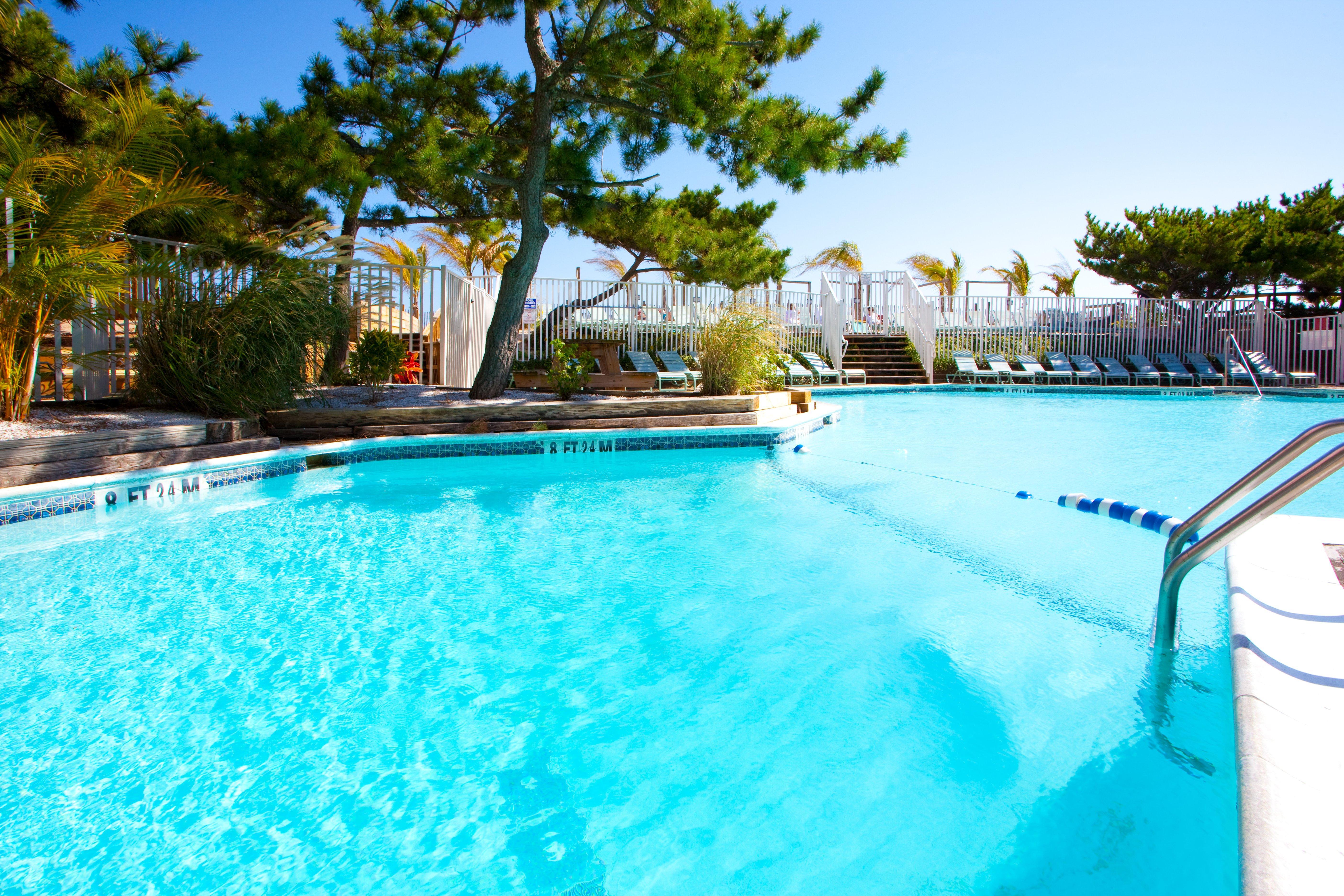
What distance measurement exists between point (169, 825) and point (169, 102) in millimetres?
10182

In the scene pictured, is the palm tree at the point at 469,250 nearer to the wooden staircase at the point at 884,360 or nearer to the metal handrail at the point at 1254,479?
the wooden staircase at the point at 884,360

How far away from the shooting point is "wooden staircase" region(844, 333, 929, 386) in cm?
1694

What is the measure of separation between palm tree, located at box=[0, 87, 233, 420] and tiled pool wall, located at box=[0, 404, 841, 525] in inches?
41.3

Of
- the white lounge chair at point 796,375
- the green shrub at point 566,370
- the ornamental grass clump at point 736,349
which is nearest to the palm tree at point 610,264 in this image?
the white lounge chair at point 796,375

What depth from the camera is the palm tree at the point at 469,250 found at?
2158 cm

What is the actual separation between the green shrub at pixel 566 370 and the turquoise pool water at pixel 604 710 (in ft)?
12.9

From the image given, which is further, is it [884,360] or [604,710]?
[884,360]

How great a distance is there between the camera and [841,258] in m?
25.3

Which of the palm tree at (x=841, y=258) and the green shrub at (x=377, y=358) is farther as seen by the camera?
the palm tree at (x=841, y=258)

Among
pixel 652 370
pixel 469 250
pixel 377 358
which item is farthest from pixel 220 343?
pixel 469 250

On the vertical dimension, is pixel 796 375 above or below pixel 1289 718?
above

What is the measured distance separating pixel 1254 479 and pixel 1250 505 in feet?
1.02

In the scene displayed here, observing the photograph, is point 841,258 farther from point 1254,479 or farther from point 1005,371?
point 1254,479

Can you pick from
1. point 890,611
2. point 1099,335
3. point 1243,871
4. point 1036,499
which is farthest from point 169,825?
point 1099,335
